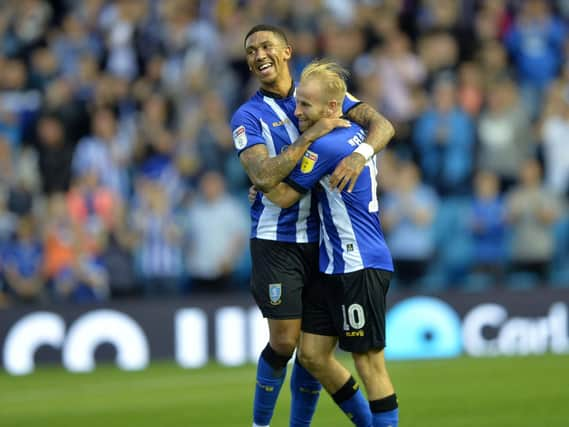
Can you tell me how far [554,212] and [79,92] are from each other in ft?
21.6

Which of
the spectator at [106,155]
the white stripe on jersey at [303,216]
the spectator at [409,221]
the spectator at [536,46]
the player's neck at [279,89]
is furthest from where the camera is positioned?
the spectator at [536,46]

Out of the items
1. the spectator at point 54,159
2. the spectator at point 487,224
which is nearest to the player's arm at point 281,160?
the spectator at point 487,224

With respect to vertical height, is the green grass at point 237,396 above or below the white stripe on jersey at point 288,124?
below

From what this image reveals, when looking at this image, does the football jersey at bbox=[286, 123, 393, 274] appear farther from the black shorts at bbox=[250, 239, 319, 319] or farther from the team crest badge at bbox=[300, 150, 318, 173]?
the black shorts at bbox=[250, 239, 319, 319]

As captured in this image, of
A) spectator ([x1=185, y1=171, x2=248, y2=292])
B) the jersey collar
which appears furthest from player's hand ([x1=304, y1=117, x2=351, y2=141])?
spectator ([x1=185, y1=171, x2=248, y2=292])

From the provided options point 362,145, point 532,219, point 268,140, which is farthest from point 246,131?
point 532,219

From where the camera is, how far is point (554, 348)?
14.9m

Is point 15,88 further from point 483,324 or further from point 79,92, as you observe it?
point 483,324

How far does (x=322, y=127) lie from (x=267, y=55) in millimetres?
780

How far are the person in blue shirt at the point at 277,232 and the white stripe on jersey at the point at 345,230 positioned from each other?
0.41 meters

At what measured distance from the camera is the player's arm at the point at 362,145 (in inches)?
294

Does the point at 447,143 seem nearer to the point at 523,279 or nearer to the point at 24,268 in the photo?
the point at 523,279

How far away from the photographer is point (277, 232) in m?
8.18

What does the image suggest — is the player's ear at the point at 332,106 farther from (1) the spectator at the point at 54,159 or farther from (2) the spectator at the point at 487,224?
(1) the spectator at the point at 54,159
